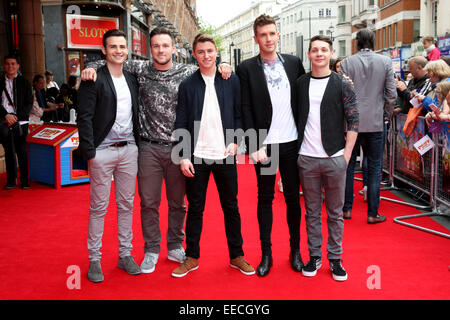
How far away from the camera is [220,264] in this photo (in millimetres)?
4258

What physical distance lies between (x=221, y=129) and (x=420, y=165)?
3.81 m

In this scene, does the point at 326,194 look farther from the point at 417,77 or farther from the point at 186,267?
the point at 417,77

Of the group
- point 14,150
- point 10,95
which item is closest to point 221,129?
point 10,95

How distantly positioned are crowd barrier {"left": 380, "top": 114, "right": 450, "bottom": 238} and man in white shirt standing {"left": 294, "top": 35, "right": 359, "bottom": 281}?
5.91ft

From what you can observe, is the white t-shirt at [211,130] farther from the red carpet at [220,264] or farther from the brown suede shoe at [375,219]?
the brown suede shoe at [375,219]

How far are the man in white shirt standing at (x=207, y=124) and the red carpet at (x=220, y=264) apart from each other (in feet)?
0.90

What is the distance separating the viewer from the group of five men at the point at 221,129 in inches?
151

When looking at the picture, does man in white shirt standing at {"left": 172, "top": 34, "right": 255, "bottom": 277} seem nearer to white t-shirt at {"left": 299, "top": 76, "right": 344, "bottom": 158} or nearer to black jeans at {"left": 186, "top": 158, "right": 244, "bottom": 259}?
black jeans at {"left": 186, "top": 158, "right": 244, "bottom": 259}

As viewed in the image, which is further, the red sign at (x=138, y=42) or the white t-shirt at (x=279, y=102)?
the red sign at (x=138, y=42)

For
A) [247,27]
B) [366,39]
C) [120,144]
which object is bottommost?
[120,144]

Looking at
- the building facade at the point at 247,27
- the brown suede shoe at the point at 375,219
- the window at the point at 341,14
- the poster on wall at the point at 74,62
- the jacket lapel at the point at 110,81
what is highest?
the building facade at the point at 247,27

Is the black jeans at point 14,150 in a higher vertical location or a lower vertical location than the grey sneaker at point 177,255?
higher

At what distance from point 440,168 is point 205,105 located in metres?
3.52

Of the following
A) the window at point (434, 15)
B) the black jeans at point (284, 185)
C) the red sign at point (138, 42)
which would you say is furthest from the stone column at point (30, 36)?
the window at point (434, 15)
